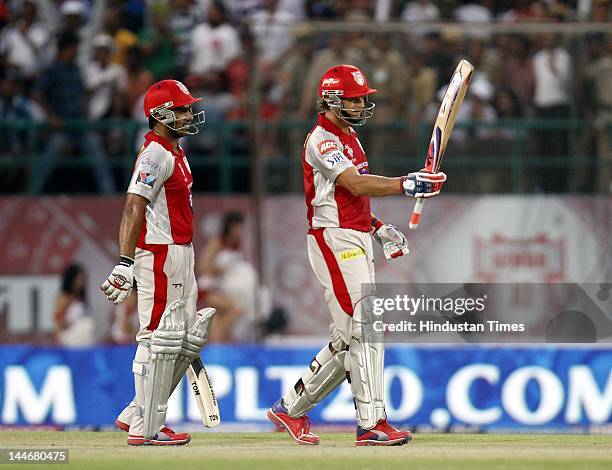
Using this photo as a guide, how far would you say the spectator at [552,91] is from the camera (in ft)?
39.7

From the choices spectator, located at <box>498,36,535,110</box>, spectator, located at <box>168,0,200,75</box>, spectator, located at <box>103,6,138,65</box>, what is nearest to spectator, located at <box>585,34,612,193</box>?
spectator, located at <box>498,36,535,110</box>

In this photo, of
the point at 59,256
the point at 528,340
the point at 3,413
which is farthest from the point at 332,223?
the point at 59,256

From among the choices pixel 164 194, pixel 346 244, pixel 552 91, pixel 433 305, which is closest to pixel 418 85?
pixel 552 91

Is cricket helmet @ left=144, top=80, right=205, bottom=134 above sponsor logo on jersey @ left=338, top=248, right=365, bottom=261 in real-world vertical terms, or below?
above

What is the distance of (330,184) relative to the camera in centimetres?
909

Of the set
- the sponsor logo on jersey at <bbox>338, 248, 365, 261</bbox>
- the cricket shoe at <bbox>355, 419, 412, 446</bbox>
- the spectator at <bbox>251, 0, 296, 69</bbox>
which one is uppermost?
the spectator at <bbox>251, 0, 296, 69</bbox>

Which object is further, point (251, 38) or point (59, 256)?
point (59, 256)

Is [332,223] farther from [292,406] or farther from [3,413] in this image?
[3,413]

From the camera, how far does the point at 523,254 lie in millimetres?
12023

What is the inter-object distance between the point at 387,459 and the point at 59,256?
5.77 m

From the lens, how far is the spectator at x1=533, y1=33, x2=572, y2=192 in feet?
39.7

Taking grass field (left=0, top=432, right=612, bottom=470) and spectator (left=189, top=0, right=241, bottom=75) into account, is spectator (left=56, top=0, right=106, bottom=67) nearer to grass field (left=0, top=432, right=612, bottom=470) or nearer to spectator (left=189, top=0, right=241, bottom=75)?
spectator (left=189, top=0, right=241, bottom=75)

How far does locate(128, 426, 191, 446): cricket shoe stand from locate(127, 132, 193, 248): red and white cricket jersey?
3.74 feet

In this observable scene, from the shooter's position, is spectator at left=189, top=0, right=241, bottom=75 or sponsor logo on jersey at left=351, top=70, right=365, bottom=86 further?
spectator at left=189, top=0, right=241, bottom=75
